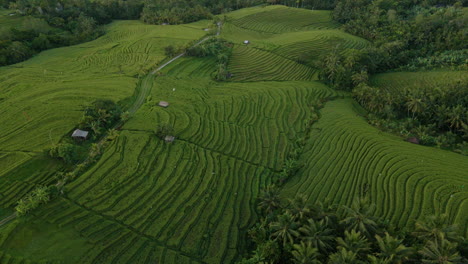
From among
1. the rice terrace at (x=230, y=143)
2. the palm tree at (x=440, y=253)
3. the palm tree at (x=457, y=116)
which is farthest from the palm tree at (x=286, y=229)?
the palm tree at (x=457, y=116)

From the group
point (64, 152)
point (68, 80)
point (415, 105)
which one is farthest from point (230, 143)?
point (68, 80)

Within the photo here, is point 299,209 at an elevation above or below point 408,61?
below

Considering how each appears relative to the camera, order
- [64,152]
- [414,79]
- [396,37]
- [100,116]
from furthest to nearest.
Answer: [396,37] → [414,79] → [100,116] → [64,152]

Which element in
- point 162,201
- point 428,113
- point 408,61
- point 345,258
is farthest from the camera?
point 408,61

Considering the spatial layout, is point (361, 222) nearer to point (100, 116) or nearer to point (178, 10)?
point (100, 116)

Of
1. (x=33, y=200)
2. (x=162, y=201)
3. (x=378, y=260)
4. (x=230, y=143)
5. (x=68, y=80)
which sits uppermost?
(x=68, y=80)

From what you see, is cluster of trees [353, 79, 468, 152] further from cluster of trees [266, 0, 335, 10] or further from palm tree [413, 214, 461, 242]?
cluster of trees [266, 0, 335, 10]

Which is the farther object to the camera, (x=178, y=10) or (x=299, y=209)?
(x=178, y=10)
